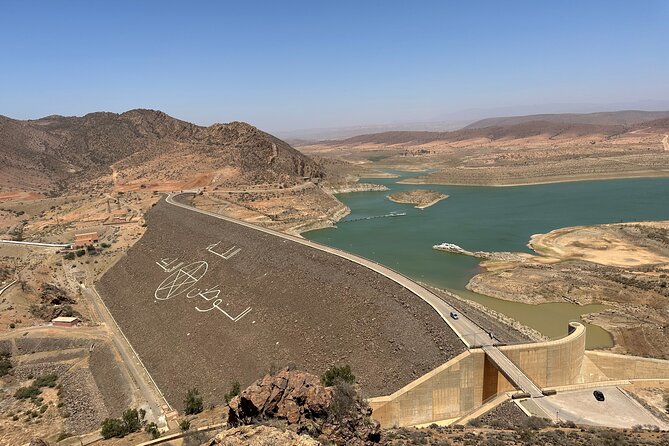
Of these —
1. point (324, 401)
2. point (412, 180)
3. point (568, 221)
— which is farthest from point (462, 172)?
point (324, 401)

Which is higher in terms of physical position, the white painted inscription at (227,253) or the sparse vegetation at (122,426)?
the white painted inscription at (227,253)

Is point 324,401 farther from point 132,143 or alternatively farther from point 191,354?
point 132,143

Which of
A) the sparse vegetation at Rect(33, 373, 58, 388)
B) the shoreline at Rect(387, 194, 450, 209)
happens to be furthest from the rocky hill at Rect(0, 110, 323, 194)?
the sparse vegetation at Rect(33, 373, 58, 388)

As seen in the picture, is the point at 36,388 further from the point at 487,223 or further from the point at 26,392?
the point at 487,223

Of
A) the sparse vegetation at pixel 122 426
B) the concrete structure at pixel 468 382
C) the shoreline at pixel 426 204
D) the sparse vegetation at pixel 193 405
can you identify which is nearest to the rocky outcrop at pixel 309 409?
the concrete structure at pixel 468 382

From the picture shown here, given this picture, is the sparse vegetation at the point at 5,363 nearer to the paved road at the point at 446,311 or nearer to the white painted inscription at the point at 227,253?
the white painted inscription at the point at 227,253

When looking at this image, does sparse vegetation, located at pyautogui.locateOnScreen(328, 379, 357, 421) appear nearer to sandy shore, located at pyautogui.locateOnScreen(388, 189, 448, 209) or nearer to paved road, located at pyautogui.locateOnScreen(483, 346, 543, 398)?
paved road, located at pyautogui.locateOnScreen(483, 346, 543, 398)
